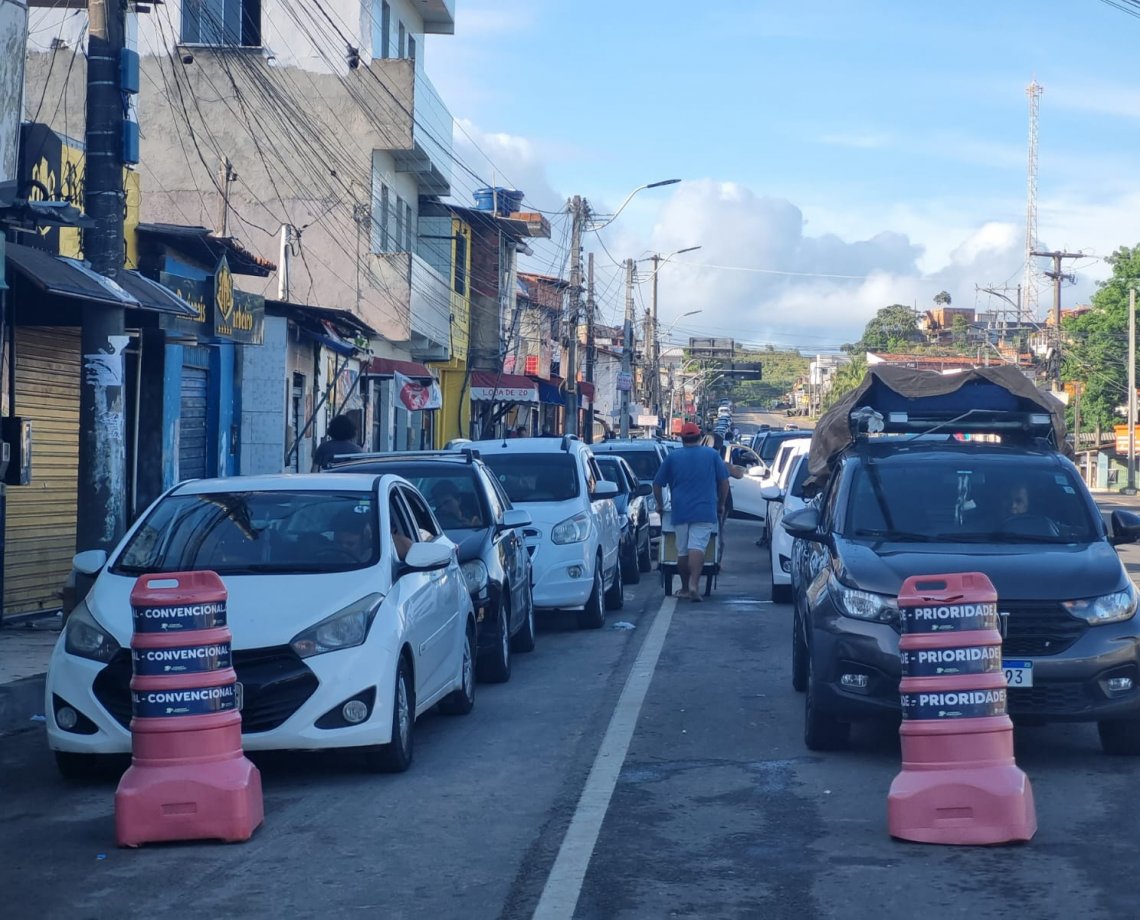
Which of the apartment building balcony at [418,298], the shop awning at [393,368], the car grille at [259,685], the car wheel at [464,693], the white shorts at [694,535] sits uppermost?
the apartment building balcony at [418,298]

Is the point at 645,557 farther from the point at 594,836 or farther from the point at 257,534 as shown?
the point at 594,836

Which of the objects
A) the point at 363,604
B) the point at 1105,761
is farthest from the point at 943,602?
the point at 363,604

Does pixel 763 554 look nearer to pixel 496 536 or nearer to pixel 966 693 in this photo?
pixel 496 536

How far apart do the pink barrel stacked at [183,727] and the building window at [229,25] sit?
24.5 metres

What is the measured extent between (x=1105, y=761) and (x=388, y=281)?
2432 cm

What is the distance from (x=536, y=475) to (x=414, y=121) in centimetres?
1675

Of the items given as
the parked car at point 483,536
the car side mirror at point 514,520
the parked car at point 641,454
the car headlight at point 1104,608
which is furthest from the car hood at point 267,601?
the parked car at point 641,454

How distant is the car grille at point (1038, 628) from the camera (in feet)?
25.7

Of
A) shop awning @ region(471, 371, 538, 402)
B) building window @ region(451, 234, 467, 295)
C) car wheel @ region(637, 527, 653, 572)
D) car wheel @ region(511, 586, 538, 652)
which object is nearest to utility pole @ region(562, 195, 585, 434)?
shop awning @ region(471, 371, 538, 402)

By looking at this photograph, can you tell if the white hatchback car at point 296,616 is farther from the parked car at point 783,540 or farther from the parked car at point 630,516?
the parked car at point 630,516

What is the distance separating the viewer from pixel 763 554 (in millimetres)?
24625

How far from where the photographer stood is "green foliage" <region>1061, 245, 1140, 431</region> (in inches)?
2904

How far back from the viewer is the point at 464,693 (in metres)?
9.82

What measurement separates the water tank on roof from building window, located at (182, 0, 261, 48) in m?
13.0
